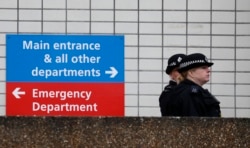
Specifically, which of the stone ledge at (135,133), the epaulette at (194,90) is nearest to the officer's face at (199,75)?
the epaulette at (194,90)

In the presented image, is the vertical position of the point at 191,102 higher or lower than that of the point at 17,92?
higher

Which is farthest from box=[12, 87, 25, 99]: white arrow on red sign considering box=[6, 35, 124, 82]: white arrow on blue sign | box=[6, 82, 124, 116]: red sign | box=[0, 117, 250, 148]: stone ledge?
box=[0, 117, 250, 148]: stone ledge

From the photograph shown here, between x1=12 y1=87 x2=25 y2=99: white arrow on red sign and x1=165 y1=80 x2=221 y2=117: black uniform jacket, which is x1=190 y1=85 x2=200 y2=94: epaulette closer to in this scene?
x1=165 y1=80 x2=221 y2=117: black uniform jacket

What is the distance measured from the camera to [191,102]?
5.28 metres

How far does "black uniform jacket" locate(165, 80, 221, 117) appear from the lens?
5262 mm

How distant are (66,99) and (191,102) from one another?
324 centimetres

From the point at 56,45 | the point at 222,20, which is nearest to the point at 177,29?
the point at 222,20

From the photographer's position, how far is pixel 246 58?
8.25 meters

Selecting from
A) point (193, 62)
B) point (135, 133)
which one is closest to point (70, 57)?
point (193, 62)

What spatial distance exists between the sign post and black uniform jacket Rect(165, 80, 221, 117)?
286 cm

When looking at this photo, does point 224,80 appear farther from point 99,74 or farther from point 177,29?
point 99,74

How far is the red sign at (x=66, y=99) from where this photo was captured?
27.3ft

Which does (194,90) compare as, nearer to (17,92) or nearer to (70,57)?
(70,57)

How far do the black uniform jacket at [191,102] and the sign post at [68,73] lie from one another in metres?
Answer: 2.86
